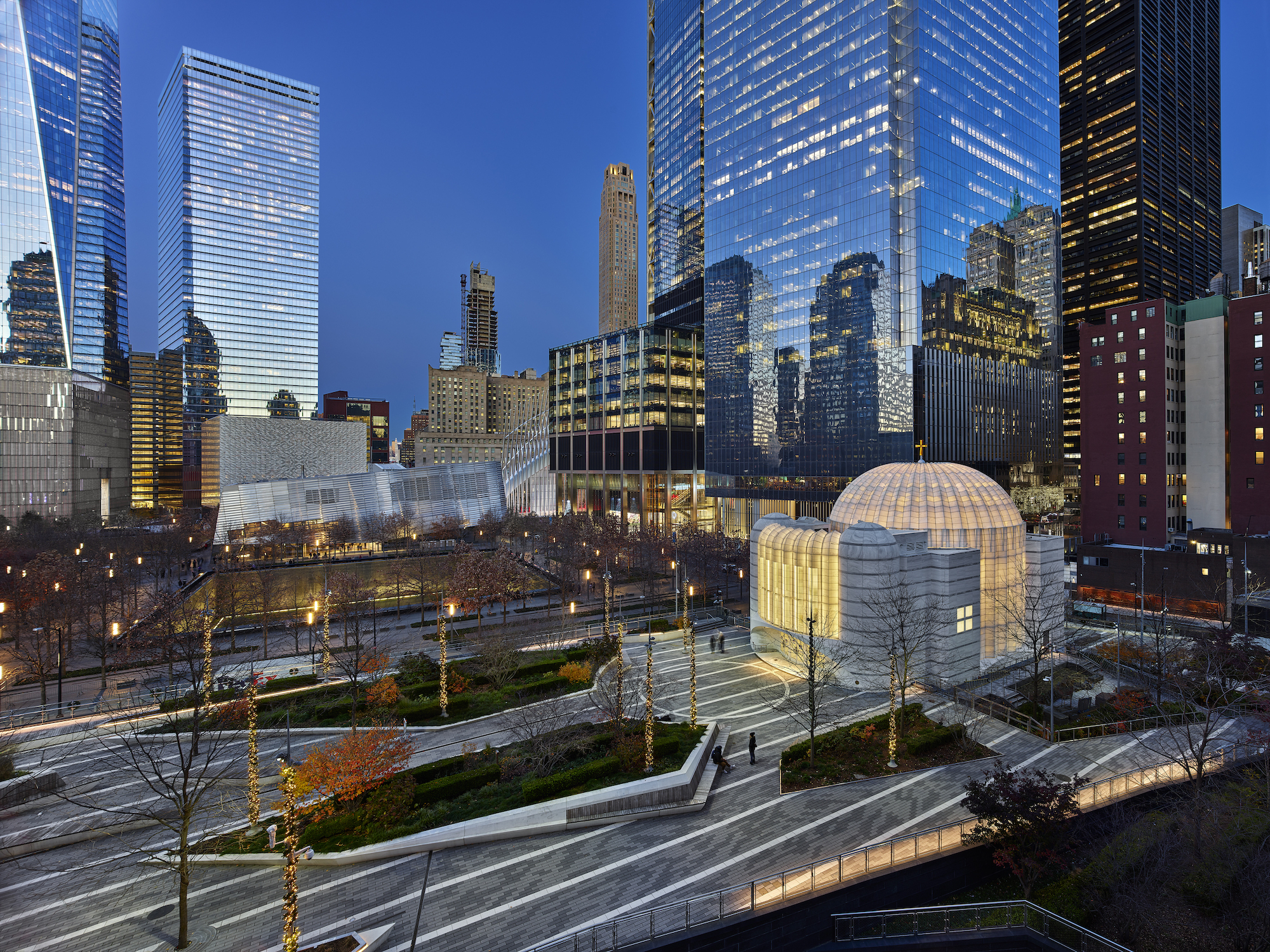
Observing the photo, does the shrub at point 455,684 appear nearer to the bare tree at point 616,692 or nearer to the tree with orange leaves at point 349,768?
the bare tree at point 616,692

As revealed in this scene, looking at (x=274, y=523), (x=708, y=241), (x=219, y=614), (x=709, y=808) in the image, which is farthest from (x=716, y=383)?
(x=709, y=808)

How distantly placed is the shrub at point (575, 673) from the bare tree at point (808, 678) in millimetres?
10447

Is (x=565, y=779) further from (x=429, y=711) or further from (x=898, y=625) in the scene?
(x=898, y=625)

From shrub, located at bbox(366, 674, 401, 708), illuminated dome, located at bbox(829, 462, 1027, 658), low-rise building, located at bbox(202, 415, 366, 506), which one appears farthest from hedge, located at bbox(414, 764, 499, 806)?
low-rise building, located at bbox(202, 415, 366, 506)

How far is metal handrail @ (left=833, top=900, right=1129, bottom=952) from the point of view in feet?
58.5

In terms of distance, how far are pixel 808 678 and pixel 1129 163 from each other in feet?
709

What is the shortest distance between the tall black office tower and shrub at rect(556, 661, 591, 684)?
171666mm

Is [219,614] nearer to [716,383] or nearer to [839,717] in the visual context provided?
[839,717]

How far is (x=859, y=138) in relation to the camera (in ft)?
289

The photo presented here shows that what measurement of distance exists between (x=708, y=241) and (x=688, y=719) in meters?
99.0

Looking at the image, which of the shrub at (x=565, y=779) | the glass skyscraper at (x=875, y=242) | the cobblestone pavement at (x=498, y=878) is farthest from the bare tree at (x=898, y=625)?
the glass skyscraper at (x=875, y=242)

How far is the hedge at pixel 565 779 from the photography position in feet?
74.8

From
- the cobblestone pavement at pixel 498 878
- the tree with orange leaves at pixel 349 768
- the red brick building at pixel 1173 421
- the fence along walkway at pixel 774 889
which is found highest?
the red brick building at pixel 1173 421

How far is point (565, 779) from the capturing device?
23453 millimetres
